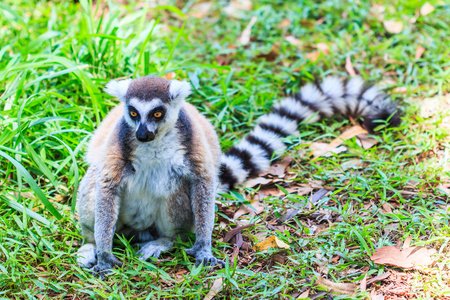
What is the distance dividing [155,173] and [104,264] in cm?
69

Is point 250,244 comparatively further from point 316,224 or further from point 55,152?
point 55,152

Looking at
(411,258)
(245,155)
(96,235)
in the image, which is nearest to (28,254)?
(96,235)

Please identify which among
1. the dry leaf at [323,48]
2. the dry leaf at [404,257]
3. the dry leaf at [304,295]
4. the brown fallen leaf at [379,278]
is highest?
the dry leaf at [323,48]

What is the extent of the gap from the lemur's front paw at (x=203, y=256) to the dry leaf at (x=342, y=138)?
1.58 metres

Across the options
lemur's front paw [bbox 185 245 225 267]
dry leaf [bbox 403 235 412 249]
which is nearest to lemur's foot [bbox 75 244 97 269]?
lemur's front paw [bbox 185 245 225 267]

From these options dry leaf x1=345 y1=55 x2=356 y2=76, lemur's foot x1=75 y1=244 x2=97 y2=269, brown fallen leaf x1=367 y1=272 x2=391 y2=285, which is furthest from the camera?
dry leaf x1=345 y1=55 x2=356 y2=76

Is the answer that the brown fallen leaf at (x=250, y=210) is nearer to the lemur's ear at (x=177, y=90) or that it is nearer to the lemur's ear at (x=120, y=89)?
the lemur's ear at (x=177, y=90)

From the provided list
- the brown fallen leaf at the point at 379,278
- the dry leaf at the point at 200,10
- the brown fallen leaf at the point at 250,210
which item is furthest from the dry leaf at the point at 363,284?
the dry leaf at the point at 200,10

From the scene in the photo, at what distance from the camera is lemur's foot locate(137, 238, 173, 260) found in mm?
3051

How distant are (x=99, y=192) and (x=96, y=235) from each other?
0.29 metres

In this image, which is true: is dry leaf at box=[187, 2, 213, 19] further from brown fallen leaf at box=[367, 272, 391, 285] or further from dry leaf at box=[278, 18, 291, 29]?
brown fallen leaf at box=[367, 272, 391, 285]

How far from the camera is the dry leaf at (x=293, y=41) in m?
5.61

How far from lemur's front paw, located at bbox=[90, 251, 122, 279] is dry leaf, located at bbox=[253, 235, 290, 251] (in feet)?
3.19

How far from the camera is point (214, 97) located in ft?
14.9
